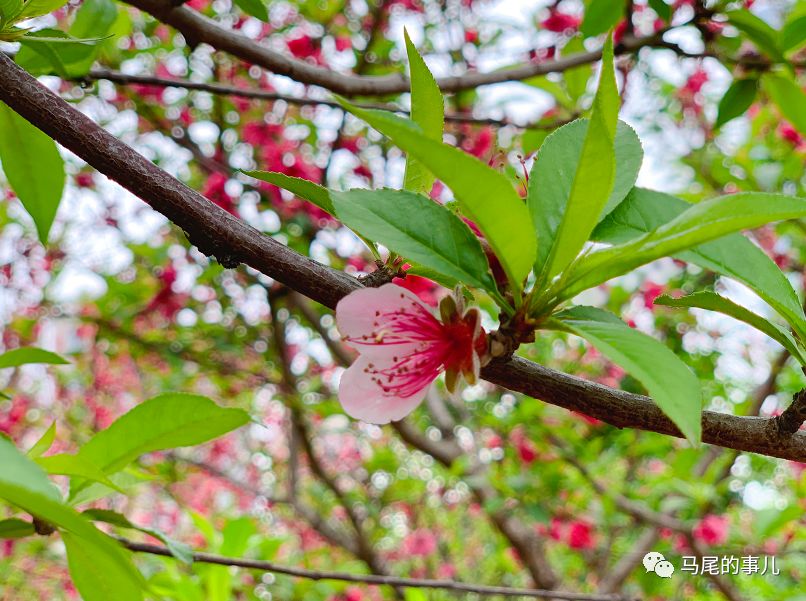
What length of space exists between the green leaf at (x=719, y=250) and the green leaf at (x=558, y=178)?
17 millimetres

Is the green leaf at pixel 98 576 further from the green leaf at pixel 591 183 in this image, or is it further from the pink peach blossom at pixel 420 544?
the pink peach blossom at pixel 420 544

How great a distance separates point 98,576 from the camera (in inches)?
23.3

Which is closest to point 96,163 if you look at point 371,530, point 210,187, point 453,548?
point 210,187

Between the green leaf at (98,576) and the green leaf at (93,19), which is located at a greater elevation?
the green leaf at (93,19)

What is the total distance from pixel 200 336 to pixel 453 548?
2.18m

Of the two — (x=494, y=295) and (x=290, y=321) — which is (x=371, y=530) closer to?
(x=290, y=321)

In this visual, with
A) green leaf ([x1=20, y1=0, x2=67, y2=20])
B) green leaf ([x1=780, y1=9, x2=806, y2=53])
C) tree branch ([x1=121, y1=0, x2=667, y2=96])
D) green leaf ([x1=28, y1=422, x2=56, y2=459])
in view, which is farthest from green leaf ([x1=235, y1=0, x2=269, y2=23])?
green leaf ([x1=780, y1=9, x2=806, y2=53])

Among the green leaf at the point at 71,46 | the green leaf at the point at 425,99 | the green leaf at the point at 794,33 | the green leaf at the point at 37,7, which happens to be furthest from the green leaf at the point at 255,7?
the green leaf at the point at 794,33

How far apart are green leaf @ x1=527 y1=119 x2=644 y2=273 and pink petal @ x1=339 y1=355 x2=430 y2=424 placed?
18 centimetres

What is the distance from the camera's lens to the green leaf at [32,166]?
0.73 metres

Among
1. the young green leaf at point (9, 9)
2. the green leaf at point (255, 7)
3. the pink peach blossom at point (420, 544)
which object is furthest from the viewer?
the pink peach blossom at point (420, 544)

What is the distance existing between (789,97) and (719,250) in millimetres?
900

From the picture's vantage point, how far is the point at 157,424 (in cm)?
67

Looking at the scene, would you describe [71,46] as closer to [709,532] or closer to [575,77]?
[575,77]
